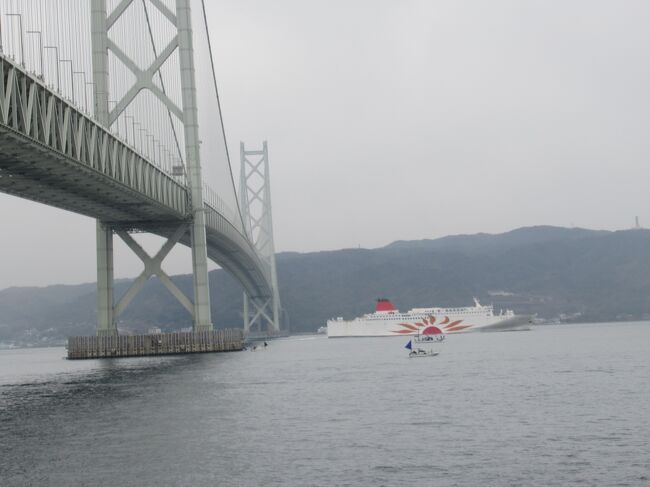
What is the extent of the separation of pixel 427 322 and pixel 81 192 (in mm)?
90005

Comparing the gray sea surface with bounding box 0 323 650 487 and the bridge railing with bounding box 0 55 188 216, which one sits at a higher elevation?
the bridge railing with bounding box 0 55 188 216

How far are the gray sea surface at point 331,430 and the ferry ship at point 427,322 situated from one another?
84592 millimetres

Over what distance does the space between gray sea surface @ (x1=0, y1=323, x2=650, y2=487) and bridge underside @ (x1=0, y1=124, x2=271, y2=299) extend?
862cm

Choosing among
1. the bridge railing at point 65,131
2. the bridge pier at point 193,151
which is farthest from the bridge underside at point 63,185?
the bridge pier at point 193,151

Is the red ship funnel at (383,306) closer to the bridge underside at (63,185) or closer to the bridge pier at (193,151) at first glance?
the bridge pier at (193,151)

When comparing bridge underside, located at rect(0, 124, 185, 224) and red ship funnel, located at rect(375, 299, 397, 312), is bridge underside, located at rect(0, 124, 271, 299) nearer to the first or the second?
bridge underside, located at rect(0, 124, 185, 224)

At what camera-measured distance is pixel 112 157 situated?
4084cm

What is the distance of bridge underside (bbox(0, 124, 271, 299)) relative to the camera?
32.1 metres

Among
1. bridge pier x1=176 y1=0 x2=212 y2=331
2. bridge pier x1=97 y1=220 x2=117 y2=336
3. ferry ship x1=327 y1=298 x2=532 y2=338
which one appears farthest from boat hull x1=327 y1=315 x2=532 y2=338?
bridge pier x1=97 y1=220 x2=117 y2=336

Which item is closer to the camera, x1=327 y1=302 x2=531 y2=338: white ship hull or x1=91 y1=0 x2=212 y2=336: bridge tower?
x1=91 y1=0 x2=212 y2=336: bridge tower

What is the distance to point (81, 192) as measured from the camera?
142 feet

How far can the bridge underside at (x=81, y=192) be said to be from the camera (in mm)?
32125

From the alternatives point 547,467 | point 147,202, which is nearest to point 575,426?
point 547,467

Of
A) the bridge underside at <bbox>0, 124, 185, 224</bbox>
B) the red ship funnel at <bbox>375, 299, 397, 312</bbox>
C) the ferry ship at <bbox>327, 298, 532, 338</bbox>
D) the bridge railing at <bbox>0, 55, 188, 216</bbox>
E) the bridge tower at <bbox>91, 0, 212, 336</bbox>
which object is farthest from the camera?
the red ship funnel at <bbox>375, 299, 397, 312</bbox>
